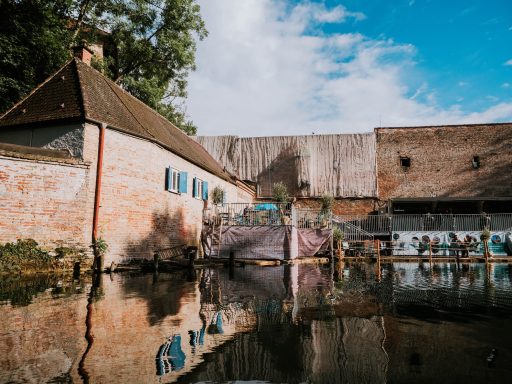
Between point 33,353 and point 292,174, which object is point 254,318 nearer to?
point 33,353

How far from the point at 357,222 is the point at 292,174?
6733 mm

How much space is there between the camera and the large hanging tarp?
2934 cm

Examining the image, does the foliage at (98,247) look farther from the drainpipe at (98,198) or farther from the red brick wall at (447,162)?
the red brick wall at (447,162)

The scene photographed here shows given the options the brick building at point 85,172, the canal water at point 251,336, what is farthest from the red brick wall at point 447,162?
the canal water at point 251,336

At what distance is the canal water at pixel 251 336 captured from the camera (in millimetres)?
3447

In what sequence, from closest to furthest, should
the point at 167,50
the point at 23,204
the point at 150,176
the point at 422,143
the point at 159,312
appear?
the point at 159,312
the point at 23,204
the point at 150,176
the point at 167,50
the point at 422,143

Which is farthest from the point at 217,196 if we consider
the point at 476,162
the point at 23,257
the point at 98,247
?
the point at 476,162

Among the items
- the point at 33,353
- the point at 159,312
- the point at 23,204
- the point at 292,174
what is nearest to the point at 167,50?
the point at 292,174

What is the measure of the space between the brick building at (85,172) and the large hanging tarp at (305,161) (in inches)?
589

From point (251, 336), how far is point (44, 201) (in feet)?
31.7

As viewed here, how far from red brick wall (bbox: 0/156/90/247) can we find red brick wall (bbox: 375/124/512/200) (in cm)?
2301

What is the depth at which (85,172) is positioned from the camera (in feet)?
39.6

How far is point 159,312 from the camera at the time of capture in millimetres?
6082

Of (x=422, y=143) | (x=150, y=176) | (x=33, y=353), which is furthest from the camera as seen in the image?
(x=422, y=143)
